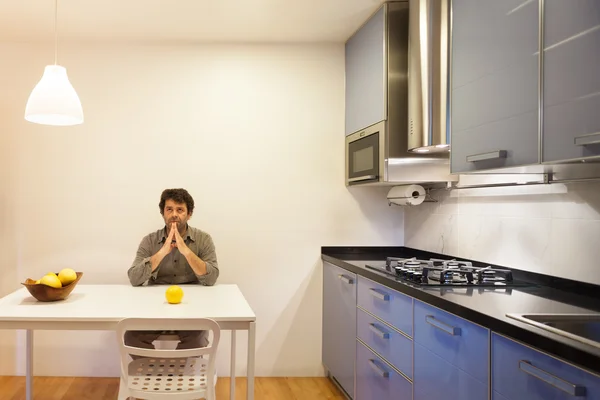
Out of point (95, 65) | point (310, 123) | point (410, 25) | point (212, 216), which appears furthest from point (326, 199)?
point (95, 65)

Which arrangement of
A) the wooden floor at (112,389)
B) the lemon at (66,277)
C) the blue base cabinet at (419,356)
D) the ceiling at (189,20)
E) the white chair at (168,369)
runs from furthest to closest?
the wooden floor at (112,389) < the ceiling at (189,20) < the lemon at (66,277) < the white chair at (168,369) < the blue base cabinet at (419,356)

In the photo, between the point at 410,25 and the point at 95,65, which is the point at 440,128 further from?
the point at 95,65

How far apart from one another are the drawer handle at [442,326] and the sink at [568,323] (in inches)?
12.5

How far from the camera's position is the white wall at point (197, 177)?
13.7 feet

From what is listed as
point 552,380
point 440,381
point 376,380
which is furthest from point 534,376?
point 376,380

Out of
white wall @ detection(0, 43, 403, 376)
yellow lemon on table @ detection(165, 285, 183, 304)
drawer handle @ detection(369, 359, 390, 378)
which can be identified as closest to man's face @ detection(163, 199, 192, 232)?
white wall @ detection(0, 43, 403, 376)

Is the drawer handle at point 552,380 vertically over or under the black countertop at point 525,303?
under

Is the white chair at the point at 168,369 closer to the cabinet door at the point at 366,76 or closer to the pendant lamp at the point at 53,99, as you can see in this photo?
the pendant lamp at the point at 53,99

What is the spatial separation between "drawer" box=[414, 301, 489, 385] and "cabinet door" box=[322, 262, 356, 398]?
3.52 feet

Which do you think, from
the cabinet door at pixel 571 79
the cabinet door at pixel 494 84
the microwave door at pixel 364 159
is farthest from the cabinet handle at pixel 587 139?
the microwave door at pixel 364 159

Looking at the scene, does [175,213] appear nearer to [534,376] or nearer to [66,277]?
[66,277]

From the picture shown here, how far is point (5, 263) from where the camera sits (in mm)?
4160

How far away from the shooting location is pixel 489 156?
2232 millimetres

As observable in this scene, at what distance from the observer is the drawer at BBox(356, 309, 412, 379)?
2.66m
